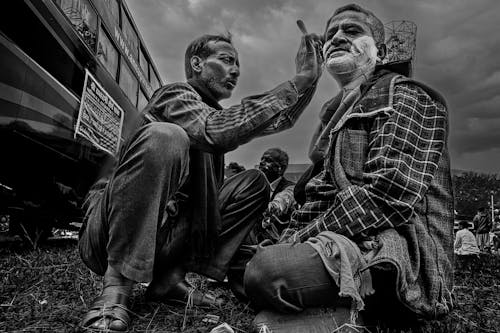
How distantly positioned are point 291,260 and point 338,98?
1.17 metres

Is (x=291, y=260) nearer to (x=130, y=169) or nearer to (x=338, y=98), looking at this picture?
(x=130, y=169)

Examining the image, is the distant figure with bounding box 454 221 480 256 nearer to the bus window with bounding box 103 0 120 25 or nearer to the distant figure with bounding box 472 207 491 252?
the distant figure with bounding box 472 207 491 252

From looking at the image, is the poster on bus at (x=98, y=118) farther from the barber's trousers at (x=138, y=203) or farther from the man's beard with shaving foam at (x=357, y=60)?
the man's beard with shaving foam at (x=357, y=60)

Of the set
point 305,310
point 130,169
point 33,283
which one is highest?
point 130,169

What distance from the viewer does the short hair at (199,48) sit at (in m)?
2.43

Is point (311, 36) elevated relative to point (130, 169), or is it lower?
elevated

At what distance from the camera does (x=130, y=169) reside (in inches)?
71.7

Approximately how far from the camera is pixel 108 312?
1713mm

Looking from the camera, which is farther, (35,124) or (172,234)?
(35,124)

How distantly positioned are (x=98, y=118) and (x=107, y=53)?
1.07m

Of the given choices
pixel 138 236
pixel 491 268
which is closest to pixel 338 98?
pixel 138 236

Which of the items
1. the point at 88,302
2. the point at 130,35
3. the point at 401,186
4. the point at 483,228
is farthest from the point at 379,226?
the point at 483,228

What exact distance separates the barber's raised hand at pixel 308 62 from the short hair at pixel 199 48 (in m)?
0.46

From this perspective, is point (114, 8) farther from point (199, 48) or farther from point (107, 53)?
point (199, 48)
